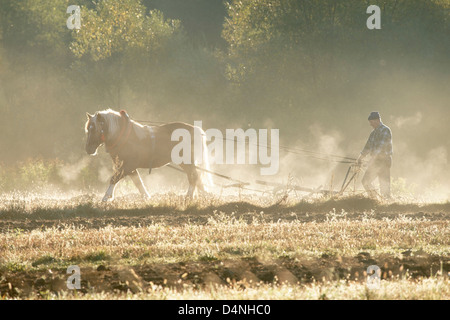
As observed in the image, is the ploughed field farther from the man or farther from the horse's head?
the man

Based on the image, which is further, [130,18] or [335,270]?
[130,18]

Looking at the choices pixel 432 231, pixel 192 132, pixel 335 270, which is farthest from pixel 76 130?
pixel 335 270

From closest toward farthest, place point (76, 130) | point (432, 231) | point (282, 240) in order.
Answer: point (282, 240) → point (432, 231) → point (76, 130)

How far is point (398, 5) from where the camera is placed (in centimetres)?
3656

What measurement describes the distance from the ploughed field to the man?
232cm

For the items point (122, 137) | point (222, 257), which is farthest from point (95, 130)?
point (222, 257)

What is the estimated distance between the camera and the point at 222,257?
9602 millimetres

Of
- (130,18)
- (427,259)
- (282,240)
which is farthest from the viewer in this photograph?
(130,18)

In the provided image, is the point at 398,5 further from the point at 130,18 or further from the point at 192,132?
the point at 192,132

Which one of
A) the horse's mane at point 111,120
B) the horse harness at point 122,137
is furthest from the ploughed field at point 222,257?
the horse's mane at point 111,120

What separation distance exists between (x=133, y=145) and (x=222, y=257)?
9214mm

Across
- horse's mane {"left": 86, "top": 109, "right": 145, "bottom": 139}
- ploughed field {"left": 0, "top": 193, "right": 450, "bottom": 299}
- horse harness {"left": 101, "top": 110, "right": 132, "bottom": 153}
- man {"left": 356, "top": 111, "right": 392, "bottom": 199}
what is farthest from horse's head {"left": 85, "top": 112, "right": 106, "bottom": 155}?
man {"left": 356, "top": 111, "right": 392, "bottom": 199}
